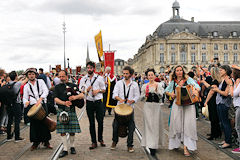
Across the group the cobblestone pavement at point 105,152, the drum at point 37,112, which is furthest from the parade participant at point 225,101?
the drum at point 37,112

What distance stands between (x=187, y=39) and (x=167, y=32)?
684 centimetres

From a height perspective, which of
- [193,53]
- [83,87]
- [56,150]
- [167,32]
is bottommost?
[56,150]

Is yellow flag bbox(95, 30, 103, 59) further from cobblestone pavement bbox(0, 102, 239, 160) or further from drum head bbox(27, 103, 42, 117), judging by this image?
drum head bbox(27, 103, 42, 117)

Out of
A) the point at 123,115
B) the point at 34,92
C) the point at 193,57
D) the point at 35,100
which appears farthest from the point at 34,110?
the point at 193,57

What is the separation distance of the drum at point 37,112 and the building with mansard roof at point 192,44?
89.7m

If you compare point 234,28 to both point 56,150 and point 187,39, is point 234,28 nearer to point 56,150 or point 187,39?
point 187,39

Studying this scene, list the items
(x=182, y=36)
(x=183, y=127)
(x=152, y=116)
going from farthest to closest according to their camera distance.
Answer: (x=182, y=36), (x=152, y=116), (x=183, y=127)

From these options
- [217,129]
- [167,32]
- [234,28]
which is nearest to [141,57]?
[167,32]

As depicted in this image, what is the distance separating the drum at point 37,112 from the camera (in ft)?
23.7

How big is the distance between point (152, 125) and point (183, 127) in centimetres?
72

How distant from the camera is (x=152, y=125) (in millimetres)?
7062

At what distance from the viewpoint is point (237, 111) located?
720cm

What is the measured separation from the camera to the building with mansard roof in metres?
97.0

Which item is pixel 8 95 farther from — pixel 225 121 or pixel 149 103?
pixel 225 121
